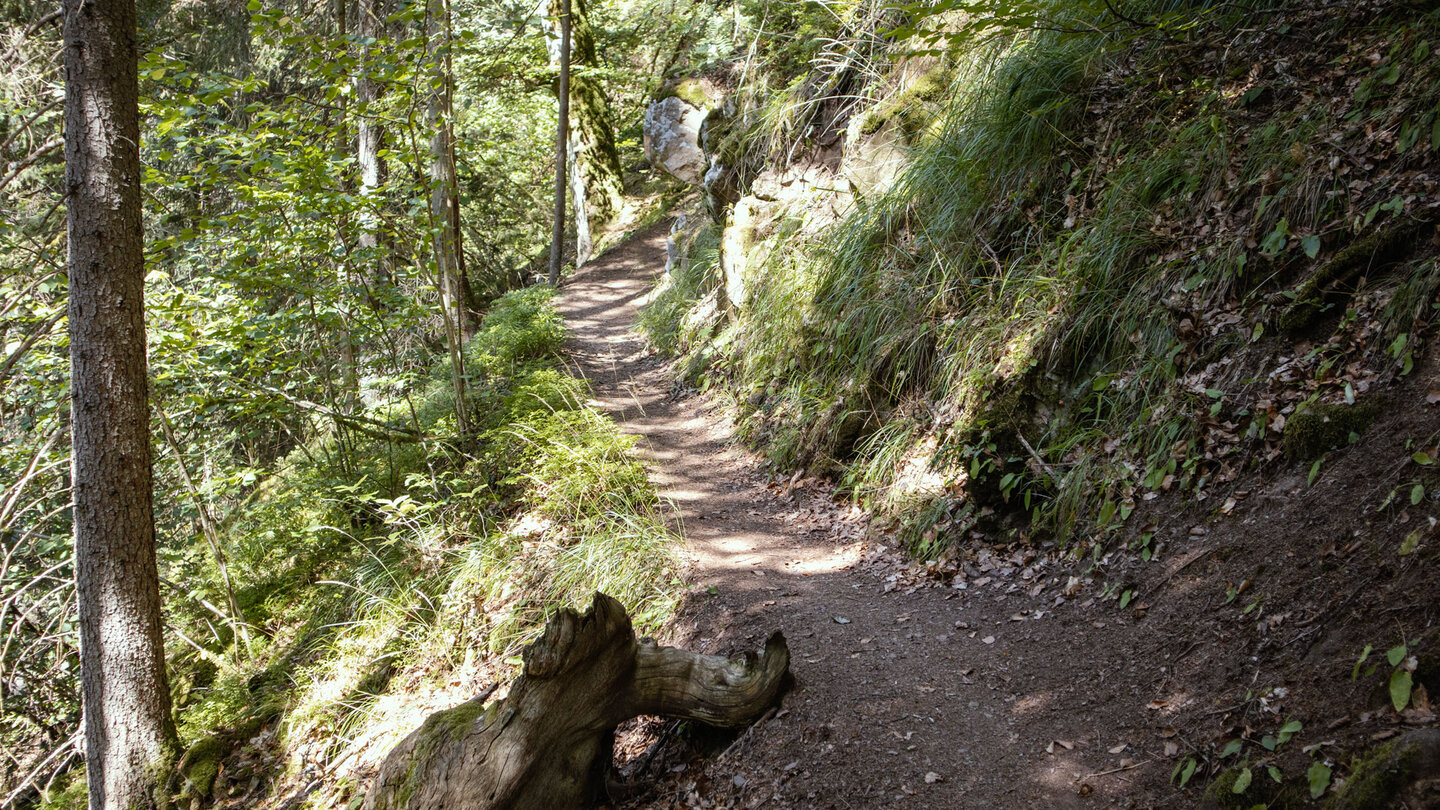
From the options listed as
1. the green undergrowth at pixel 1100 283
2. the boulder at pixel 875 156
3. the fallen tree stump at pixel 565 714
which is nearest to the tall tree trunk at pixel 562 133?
the boulder at pixel 875 156

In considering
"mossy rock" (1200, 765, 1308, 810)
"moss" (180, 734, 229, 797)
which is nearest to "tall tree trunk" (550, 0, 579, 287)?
"moss" (180, 734, 229, 797)

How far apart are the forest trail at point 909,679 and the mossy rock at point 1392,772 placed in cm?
70

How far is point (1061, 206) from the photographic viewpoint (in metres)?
5.66

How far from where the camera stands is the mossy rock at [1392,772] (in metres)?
2.00

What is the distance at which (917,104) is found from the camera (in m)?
7.78

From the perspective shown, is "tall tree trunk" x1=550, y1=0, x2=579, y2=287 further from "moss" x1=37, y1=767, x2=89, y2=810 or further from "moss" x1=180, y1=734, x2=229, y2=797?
"moss" x1=180, y1=734, x2=229, y2=797

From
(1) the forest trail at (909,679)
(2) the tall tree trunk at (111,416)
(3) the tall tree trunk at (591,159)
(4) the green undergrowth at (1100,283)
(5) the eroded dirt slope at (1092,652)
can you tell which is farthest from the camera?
(3) the tall tree trunk at (591,159)

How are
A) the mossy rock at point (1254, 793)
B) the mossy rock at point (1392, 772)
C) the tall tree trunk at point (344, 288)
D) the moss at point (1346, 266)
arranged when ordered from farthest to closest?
1. the tall tree trunk at point (344, 288)
2. the moss at point (1346, 266)
3. the mossy rock at point (1254, 793)
4. the mossy rock at point (1392, 772)

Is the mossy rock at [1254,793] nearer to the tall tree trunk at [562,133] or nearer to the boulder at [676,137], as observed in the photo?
the boulder at [676,137]

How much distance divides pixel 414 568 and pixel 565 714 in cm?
342

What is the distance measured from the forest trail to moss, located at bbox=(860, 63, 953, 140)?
13.5ft

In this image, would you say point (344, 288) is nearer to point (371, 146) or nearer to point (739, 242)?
point (371, 146)

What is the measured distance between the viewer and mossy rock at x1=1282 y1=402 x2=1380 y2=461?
332 cm

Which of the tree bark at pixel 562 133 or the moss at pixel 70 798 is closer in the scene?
the moss at pixel 70 798
